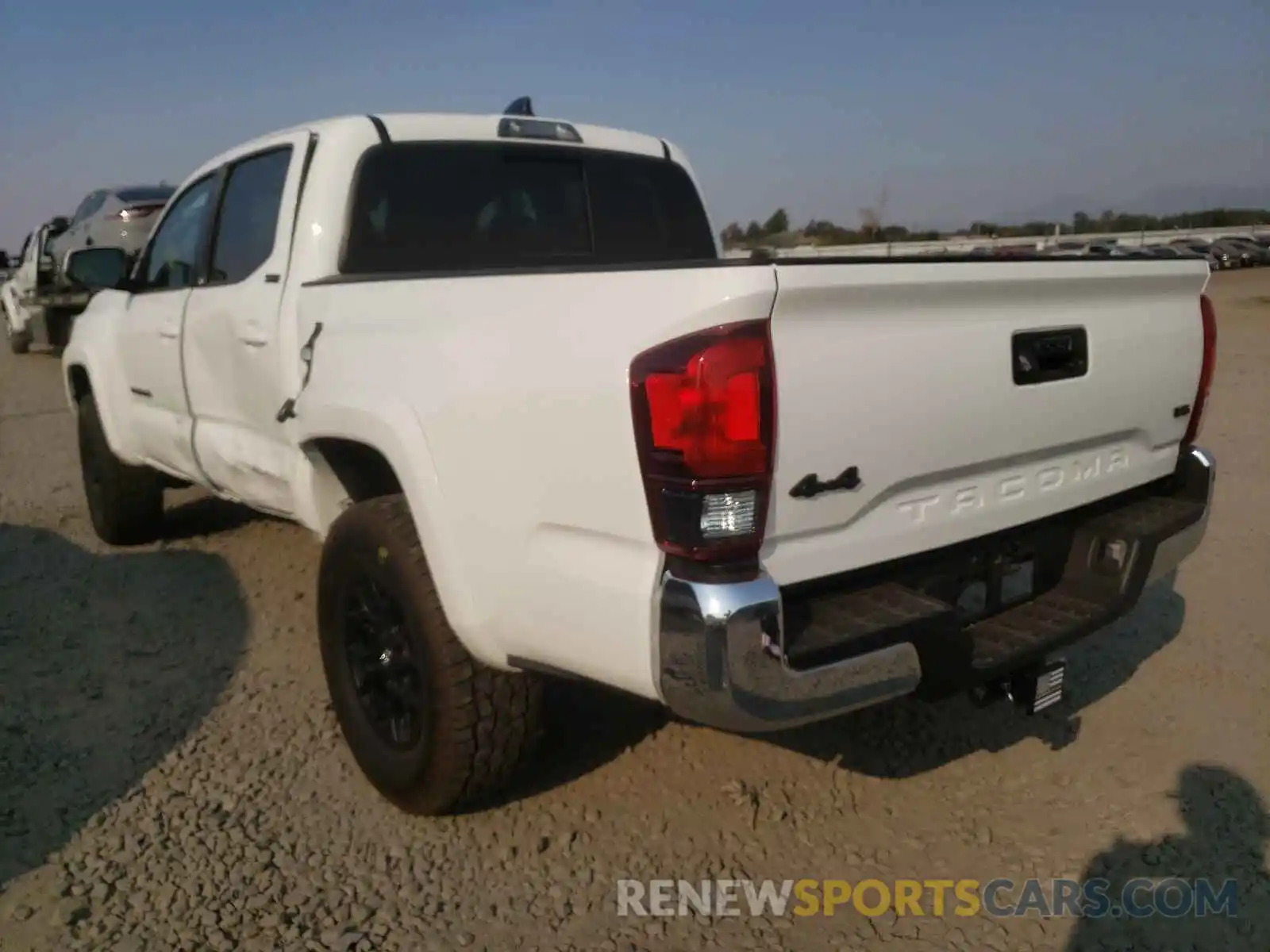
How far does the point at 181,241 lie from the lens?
4.55 m

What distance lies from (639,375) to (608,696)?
1956 mm

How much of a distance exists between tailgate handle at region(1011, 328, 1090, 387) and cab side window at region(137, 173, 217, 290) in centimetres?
320

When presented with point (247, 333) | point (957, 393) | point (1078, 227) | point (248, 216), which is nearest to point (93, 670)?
point (247, 333)

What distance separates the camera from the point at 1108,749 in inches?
128

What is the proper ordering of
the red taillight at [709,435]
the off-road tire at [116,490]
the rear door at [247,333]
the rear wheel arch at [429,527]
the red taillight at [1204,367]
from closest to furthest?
1. the red taillight at [709,435]
2. the rear wheel arch at [429,527]
3. the red taillight at [1204,367]
4. the rear door at [247,333]
5. the off-road tire at [116,490]

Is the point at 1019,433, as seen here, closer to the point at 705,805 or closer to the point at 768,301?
the point at 768,301

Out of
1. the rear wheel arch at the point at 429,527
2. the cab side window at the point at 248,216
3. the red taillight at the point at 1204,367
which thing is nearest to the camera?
the rear wheel arch at the point at 429,527

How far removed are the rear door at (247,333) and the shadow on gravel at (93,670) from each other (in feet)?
2.34

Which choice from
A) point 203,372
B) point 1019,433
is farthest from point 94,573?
point 1019,433

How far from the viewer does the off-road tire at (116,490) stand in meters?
5.29

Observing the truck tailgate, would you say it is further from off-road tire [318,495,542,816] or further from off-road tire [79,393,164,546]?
off-road tire [79,393,164,546]

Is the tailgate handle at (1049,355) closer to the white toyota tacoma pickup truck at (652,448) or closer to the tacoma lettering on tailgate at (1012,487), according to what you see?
the white toyota tacoma pickup truck at (652,448)

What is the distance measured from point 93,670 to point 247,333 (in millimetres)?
1539

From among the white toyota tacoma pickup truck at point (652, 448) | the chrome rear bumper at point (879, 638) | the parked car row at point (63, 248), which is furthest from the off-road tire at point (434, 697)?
the parked car row at point (63, 248)
